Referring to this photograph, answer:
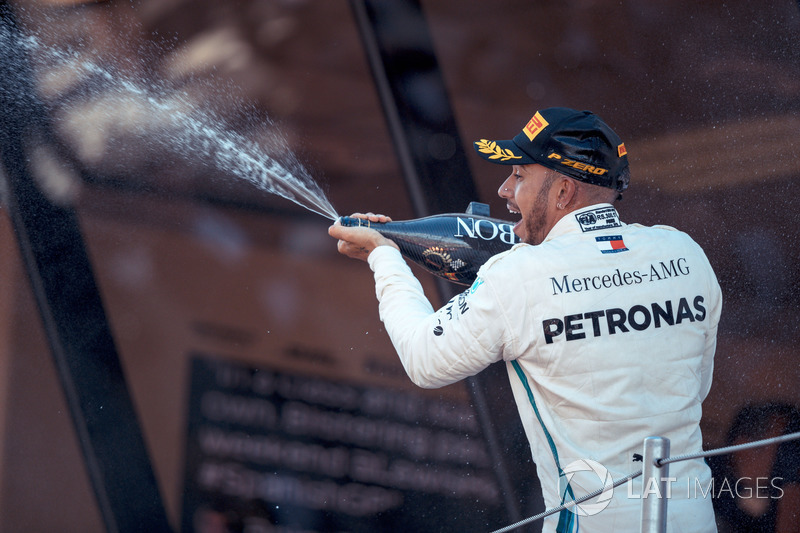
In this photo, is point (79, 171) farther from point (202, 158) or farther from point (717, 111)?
point (717, 111)

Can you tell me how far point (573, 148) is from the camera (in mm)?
1773

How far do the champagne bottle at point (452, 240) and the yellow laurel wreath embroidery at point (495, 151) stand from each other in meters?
0.40

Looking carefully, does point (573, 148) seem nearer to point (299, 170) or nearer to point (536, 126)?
point (536, 126)

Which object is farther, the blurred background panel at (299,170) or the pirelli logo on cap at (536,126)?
the blurred background panel at (299,170)

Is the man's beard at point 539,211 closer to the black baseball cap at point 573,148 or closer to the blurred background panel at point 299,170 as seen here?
the black baseball cap at point 573,148

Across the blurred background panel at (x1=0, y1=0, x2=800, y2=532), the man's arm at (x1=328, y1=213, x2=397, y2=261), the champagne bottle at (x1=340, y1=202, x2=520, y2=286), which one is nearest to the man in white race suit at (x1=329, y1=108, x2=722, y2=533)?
the man's arm at (x1=328, y1=213, x2=397, y2=261)

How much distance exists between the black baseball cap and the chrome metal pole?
25.4 inches

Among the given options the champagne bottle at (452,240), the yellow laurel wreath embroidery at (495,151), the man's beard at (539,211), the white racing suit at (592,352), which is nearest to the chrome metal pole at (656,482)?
the white racing suit at (592,352)

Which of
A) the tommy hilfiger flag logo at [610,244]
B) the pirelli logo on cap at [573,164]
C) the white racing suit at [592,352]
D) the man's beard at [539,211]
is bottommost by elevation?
the white racing suit at [592,352]

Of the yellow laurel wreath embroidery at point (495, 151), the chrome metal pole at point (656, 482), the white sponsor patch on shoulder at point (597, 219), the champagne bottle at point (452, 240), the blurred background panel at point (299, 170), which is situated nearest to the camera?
the chrome metal pole at point (656, 482)

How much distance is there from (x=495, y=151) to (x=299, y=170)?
1.71 m

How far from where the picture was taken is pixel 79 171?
3.34 meters

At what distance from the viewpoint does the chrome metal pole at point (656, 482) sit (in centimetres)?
146

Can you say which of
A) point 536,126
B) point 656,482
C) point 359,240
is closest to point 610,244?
point 536,126
